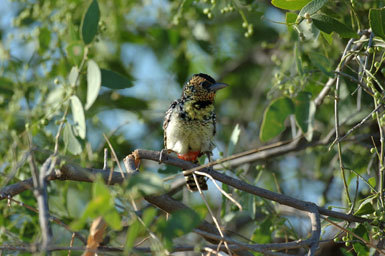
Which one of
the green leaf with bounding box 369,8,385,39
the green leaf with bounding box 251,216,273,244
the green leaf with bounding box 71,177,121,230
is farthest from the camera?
the green leaf with bounding box 251,216,273,244

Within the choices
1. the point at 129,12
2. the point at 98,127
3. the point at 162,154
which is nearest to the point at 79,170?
the point at 162,154

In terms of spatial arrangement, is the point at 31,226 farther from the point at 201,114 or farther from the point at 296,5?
the point at 296,5

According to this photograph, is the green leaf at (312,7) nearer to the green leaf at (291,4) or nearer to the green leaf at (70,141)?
the green leaf at (291,4)

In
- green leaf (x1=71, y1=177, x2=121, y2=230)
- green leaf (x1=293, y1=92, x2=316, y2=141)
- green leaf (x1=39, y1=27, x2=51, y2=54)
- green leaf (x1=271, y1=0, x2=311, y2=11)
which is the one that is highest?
green leaf (x1=271, y1=0, x2=311, y2=11)

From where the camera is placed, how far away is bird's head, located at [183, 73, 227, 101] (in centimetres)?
403

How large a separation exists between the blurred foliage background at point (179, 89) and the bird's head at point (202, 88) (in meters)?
0.37

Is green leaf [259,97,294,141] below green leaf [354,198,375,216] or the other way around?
the other way around

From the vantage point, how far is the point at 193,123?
3.89 m

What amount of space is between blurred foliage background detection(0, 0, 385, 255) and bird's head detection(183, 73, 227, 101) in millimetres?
370

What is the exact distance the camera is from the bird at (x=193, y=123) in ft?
12.7

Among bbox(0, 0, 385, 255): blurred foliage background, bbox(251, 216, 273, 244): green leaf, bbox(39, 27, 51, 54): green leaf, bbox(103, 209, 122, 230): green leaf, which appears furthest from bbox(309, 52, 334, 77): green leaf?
bbox(39, 27, 51, 54): green leaf

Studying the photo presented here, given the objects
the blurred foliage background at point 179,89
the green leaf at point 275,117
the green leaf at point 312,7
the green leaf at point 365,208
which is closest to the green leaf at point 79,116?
the blurred foliage background at point 179,89

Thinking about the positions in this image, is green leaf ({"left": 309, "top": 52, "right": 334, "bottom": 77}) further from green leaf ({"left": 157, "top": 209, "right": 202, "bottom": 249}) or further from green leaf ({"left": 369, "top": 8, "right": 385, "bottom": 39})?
green leaf ({"left": 157, "top": 209, "right": 202, "bottom": 249})

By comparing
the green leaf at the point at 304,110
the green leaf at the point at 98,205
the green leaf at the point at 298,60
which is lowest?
the green leaf at the point at 304,110
